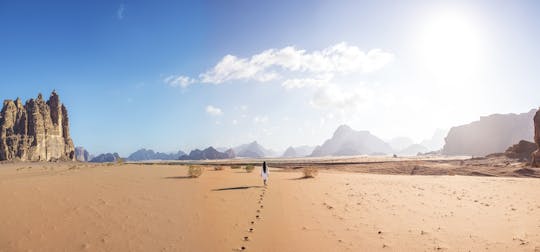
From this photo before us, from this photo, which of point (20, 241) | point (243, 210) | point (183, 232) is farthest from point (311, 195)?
point (20, 241)

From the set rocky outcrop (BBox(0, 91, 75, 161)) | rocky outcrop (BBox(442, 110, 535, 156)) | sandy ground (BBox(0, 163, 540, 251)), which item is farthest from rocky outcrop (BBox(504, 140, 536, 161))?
rocky outcrop (BBox(442, 110, 535, 156))

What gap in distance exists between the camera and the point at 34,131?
104438mm

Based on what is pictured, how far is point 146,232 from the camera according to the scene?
7.12m

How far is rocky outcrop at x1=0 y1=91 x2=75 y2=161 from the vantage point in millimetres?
97562

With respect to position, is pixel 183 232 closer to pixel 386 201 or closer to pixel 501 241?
pixel 501 241

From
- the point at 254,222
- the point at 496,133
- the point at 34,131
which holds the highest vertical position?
the point at 34,131

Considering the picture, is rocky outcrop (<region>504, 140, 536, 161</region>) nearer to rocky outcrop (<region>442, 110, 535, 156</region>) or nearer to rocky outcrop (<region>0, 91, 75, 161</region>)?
rocky outcrop (<region>0, 91, 75, 161</region>)

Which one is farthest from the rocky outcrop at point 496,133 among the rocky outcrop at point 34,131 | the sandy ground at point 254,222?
the rocky outcrop at point 34,131

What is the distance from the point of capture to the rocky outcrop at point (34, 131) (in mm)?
97562

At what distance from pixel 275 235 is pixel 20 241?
557 cm

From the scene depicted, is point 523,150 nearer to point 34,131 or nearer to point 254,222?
point 254,222

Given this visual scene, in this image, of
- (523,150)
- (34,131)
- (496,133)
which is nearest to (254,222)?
(523,150)

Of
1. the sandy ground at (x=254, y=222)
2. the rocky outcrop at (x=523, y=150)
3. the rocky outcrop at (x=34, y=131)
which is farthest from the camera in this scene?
the rocky outcrop at (x=34, y=131)

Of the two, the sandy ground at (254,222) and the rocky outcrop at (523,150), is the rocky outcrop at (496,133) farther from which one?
the sandy ground at (254,222)
